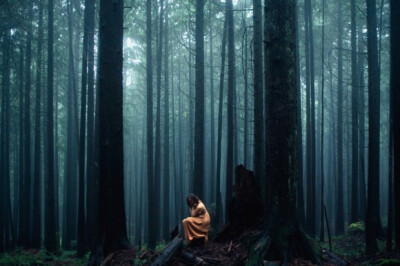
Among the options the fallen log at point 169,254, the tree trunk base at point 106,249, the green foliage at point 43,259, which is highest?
the fallen log at point 169,254

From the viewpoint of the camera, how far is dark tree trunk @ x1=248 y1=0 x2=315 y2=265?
5.71 meters

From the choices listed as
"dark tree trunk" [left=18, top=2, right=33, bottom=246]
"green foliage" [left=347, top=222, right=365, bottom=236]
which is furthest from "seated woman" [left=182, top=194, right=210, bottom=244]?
"dark tree trunk" [left=18, top=2, right=33, bottom=246]

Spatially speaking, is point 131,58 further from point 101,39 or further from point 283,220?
point 283,220

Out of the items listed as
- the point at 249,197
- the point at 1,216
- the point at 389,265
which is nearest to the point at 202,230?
the point at 249,197

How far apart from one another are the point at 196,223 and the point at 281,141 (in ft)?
11.9

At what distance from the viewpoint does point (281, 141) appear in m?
5.99

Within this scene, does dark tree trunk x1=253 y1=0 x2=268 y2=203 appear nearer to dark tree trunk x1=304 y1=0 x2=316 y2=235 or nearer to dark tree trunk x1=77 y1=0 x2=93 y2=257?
dark tree trunk x1=304 y1=0 x2=316 y2=235

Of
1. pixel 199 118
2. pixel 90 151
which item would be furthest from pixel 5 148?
pixel 199 118

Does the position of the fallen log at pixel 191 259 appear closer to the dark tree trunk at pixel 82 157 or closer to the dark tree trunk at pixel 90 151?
the dark tree trunk at pixel 82 157

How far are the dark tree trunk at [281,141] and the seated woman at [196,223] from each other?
2.86 m

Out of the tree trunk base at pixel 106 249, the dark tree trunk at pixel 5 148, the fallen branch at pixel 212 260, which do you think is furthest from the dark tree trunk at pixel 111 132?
the dark tree trunk at pixel 5 148

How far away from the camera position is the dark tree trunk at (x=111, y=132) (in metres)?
7.60

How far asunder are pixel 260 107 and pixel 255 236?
6.88 meters

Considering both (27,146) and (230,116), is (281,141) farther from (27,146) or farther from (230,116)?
(27,146)
